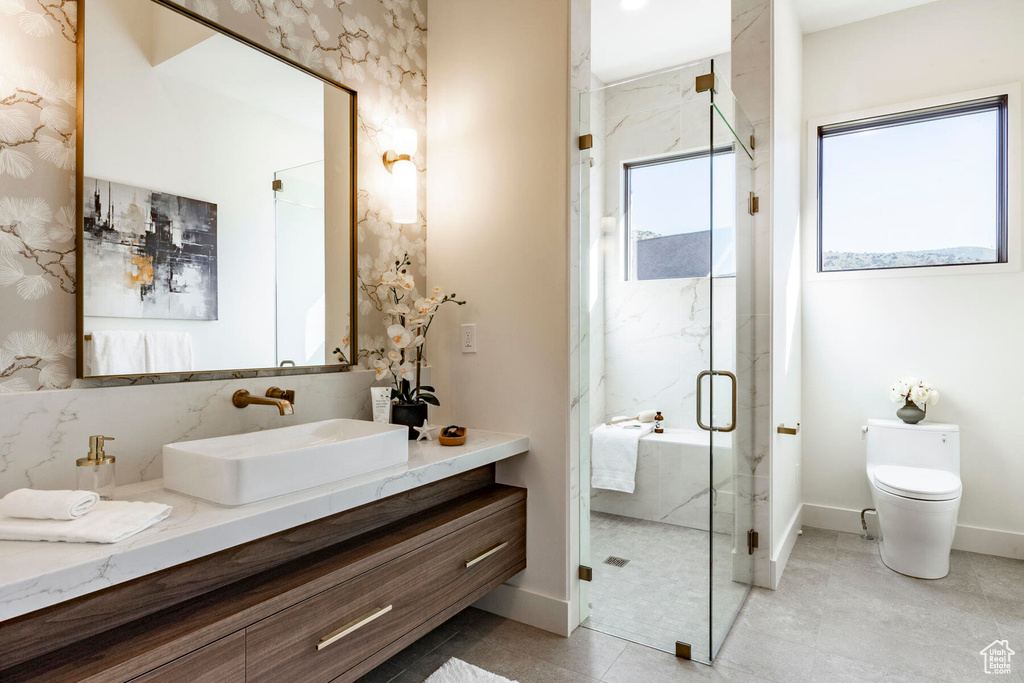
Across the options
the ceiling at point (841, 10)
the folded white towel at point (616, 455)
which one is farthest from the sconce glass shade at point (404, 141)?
the ceiling at point (841, 10)

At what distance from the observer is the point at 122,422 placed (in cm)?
147

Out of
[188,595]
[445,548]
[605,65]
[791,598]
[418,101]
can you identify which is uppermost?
[605,65]

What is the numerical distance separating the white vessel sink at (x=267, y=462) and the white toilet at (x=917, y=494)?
2.48 meters

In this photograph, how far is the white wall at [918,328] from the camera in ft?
9.80

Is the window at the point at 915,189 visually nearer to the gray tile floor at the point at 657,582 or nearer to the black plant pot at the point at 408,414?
the gray tile floor at the point at 657,582

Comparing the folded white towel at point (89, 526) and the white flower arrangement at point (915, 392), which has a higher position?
the white flower arrangement at point (915, 392)

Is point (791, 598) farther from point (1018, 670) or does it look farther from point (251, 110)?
point (251, 110)

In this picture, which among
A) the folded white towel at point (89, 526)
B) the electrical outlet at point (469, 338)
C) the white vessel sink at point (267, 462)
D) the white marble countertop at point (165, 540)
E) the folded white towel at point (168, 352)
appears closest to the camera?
the white marble countertop at point (165, 540)

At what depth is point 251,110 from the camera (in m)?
1.79

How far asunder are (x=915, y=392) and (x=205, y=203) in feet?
11.6

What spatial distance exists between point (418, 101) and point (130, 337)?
154 cm

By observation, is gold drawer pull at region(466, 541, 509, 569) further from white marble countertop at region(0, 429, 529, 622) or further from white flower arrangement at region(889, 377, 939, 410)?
white flower arrangement at region(889, 377, 939, 410)

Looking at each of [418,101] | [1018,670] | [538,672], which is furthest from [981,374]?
[418,101]

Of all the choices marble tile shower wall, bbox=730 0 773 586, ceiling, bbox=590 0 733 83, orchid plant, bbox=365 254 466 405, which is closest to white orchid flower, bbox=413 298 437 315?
orchid plant, bbox=365 254 466 405
